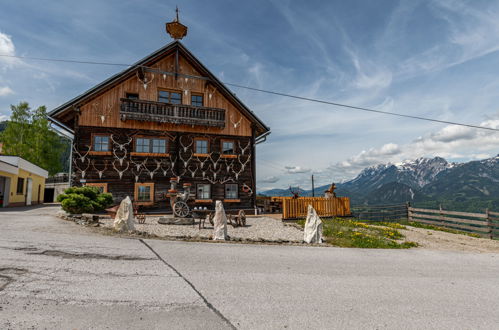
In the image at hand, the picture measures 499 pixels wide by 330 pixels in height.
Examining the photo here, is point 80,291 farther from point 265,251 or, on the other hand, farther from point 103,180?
point 103,180

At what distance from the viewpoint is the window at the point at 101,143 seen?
1831 cm

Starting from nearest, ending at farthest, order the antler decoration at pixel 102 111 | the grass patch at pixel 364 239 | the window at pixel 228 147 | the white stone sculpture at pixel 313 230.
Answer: the grass patch at pixel 364 239 → the white stone sculpture at pixel 313 230 → the antler decoration at pixel 102 111 → the window at pixel 228 147

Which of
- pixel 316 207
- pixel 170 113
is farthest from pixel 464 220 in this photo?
pixel 170 113

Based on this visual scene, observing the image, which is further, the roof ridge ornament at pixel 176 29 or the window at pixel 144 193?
the roof ridge ornament at pixel 176 29

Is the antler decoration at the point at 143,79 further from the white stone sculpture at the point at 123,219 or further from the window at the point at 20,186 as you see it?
the window at the point at 20,186

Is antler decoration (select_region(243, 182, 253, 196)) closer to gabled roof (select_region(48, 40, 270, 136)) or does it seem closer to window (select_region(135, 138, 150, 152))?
gabled roof (select_region(48, 40, 270, 136))

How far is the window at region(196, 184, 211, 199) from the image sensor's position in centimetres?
2053

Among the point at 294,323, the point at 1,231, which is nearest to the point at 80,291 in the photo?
the point at 294,323

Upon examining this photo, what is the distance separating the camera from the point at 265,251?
9.30m

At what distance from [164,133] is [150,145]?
124 cm

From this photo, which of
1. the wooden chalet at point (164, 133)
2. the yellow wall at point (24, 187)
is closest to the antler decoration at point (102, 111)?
the wooden chalet at point (164, 133)

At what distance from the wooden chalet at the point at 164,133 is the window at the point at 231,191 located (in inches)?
2.9

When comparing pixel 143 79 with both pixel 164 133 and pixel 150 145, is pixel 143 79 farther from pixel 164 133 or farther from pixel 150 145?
pixel 150 145

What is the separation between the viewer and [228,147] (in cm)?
2162
